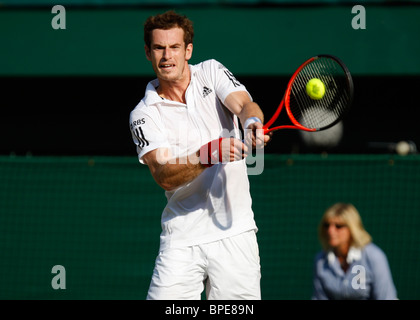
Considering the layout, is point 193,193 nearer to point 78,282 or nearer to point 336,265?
point 336,265

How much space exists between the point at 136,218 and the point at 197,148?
324cm

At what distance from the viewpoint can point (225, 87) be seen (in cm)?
407

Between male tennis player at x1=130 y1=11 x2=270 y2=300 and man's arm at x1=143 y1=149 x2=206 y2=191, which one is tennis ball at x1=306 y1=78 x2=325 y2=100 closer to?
male tennis player at x1=130 y1=11 x2=270 y2=300

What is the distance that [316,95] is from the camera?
4258 mm

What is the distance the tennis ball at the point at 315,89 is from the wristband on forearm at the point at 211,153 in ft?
2.99

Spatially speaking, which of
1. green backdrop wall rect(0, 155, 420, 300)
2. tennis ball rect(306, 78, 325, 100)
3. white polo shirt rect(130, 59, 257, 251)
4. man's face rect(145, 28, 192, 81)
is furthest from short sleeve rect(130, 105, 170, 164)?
green backdrop wall rect(0, 155, 420, 300)

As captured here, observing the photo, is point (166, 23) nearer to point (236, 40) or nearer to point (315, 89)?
point (315, 89)

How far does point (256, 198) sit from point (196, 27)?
207cm

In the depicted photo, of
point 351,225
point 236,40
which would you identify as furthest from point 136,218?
point 351,225

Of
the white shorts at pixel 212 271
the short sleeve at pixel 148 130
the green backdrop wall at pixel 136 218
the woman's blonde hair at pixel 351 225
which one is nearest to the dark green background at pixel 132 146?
the green backdrop wall at pixel 136 218
